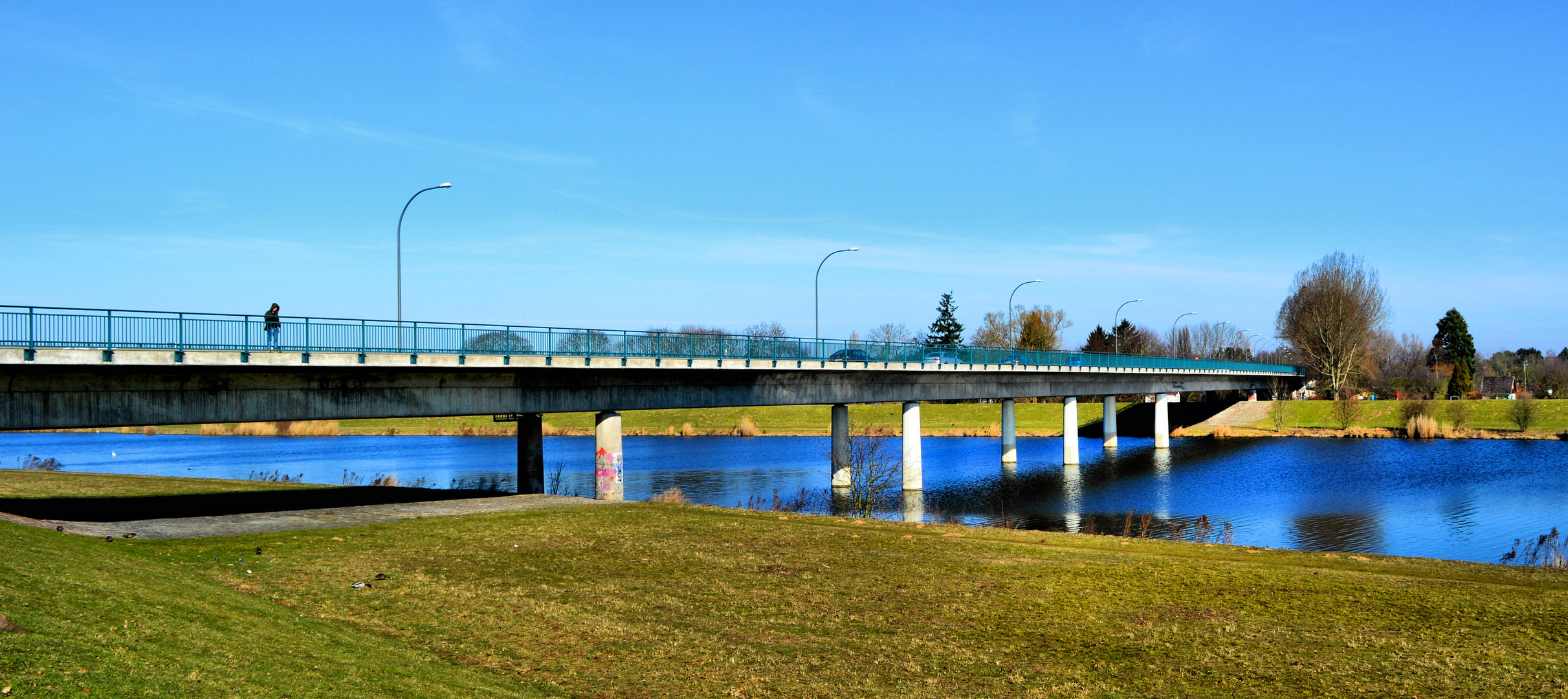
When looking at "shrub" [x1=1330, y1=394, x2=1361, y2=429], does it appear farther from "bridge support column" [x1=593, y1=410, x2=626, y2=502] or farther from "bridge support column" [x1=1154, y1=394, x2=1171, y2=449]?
"bridge support column" [x1=593, y1=410, x2=626, y2=502]

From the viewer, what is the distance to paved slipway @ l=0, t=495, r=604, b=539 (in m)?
21.9

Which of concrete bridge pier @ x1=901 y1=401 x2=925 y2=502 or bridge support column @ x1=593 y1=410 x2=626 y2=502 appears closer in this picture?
bridge support column @ x1=593 y1=410 x2=626 y2=502

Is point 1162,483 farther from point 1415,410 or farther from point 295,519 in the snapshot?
point 1415,410

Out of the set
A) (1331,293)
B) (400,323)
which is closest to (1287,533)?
(400,323)

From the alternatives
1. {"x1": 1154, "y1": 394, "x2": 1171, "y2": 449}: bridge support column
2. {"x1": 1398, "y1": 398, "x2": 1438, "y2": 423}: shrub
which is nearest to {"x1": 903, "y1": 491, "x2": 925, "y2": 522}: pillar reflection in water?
{"x1": 1154, "y1": 394, "x2": 1171, "y2": 449}: bridge support column

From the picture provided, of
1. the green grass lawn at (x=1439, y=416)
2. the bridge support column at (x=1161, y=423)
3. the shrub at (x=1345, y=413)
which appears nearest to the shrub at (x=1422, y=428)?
the green grass lawn at (x=1439, y=416)

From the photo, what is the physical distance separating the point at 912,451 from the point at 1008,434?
51.9 ft

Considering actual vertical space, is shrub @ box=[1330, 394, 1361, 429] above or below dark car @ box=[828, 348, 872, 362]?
below

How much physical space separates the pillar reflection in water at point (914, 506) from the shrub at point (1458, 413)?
54809 mm

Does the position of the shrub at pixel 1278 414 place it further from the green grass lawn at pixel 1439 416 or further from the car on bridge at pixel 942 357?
the car on bridge at pixel 942 357

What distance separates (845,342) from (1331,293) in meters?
85.2

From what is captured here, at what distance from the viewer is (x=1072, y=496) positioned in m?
47.9

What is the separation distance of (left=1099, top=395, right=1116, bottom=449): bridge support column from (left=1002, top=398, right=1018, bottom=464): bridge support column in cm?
1817

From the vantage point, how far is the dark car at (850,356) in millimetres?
49312
